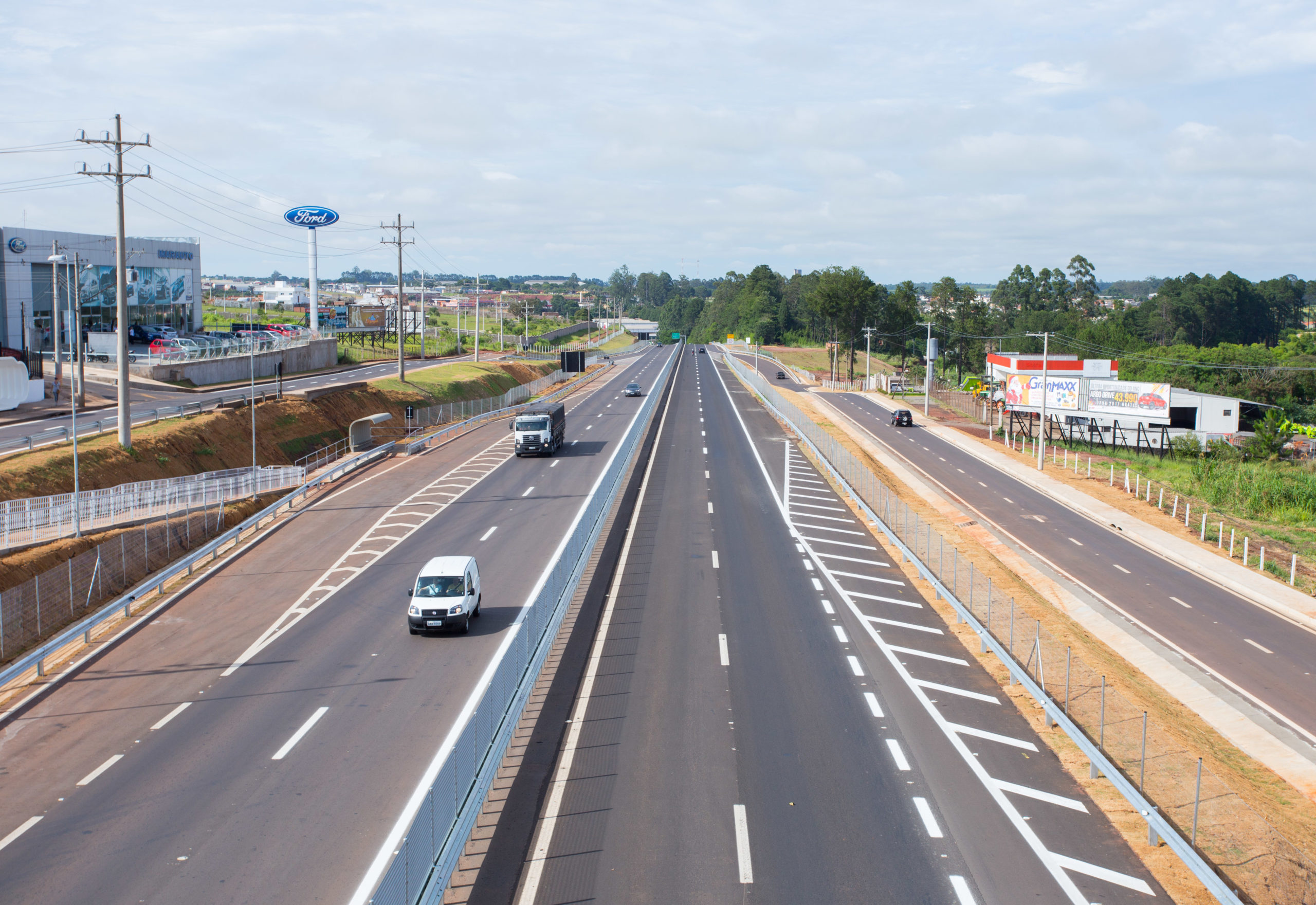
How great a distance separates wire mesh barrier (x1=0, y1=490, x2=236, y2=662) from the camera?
26656mm

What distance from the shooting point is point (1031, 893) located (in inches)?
522

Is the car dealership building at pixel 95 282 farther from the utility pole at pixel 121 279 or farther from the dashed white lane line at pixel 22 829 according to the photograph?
the dashed white lane line at pixel 22 829

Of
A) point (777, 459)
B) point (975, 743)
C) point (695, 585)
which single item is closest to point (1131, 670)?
point (975, 743)

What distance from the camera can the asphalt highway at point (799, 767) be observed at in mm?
13617

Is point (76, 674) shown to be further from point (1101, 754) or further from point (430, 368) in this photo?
point (430, 368)

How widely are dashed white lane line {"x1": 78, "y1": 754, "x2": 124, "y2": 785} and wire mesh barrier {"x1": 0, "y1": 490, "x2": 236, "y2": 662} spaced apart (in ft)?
30.5

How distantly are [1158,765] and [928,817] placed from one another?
519cm

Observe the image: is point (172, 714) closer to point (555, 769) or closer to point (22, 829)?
point (22, 829)

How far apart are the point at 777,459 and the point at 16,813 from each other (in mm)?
44549

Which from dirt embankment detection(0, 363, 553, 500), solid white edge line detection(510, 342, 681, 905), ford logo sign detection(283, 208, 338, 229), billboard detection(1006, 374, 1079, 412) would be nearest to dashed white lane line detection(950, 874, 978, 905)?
solid white edge line detection(510, 342, 681, 905)

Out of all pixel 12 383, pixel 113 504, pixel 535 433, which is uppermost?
pixel 12 383

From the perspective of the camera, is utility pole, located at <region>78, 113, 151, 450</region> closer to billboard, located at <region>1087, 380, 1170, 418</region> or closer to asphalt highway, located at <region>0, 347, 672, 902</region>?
asphalt highway, located at <region>0, 347, 672, 902</region>

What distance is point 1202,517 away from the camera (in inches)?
1857

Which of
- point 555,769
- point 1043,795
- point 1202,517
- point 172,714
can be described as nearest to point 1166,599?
point 1202,517
